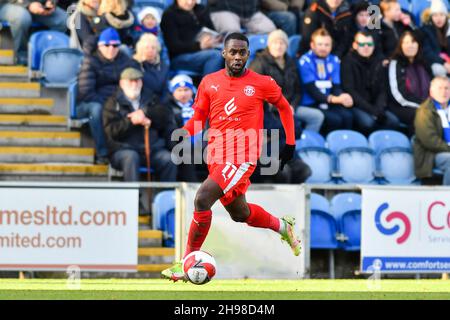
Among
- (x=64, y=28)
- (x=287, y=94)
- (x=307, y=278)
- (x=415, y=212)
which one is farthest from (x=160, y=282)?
(x=64, y=28)

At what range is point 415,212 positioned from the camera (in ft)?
51.2

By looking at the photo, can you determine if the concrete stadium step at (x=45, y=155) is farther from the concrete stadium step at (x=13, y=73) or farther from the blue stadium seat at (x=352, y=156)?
the blue stadium seat at (x=352, y=156)

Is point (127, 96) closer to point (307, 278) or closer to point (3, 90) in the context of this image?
point (3, 90)

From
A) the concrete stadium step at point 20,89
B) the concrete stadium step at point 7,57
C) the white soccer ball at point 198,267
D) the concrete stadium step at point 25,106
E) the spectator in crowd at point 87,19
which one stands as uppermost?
the spectator in crowd at point 87,19

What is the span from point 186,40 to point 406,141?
335 cm

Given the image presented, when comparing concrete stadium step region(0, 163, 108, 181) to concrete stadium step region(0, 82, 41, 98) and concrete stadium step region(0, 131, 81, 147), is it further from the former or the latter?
concrete stadium step region(0, 82, 41, 98)

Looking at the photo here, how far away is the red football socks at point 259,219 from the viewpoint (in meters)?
13.1

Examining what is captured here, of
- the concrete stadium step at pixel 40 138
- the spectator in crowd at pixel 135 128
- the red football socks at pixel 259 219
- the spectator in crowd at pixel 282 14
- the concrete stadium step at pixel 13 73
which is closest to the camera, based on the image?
the red football socks at pixel 259 219

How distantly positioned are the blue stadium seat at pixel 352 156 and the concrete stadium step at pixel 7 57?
4497mm

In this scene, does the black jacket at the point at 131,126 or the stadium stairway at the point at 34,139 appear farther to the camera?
the stadium stairway at the point at 34,139

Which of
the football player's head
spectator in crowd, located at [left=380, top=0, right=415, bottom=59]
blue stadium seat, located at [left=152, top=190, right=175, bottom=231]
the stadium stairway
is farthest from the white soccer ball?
spectator in crowd, located at [left=380, top=0, right=415, bottom=59]

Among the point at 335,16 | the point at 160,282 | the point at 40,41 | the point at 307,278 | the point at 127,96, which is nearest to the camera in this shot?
the point at 160,282

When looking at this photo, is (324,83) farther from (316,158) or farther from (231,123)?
(231,123)

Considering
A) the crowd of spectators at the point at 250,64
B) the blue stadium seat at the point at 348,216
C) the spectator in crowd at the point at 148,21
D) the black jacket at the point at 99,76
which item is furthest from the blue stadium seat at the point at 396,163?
the black jacket at the point at 99,76
